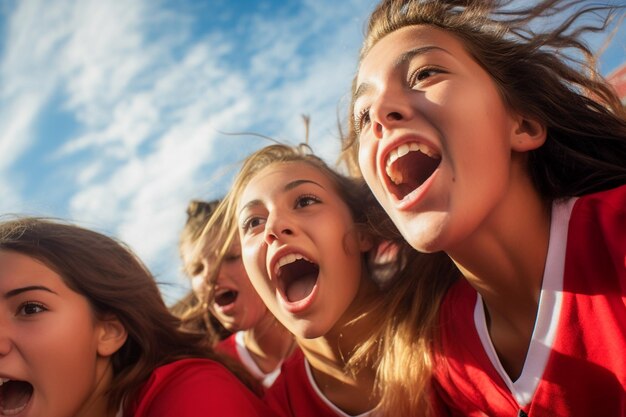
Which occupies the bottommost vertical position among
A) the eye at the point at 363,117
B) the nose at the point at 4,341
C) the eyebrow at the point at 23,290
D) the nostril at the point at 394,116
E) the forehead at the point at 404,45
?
the nose at the point at 4,341

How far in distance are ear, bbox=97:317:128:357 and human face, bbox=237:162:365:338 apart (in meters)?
0.72

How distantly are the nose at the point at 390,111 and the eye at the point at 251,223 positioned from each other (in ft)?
2.89

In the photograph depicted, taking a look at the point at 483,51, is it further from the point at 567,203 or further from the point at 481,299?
the point at 481,299

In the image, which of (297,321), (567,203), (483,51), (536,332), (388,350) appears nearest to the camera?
(536,332)

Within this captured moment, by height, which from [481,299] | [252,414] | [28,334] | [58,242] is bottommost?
[252,414]

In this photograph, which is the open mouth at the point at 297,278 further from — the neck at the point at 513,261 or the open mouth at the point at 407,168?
the neck at the point at 513,261

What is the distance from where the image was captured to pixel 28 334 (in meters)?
2.29

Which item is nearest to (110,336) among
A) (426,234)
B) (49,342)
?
(49,342)

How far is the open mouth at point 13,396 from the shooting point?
231 centimetres

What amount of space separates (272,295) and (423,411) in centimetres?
81

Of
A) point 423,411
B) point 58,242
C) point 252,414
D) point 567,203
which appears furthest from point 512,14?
point 58,242

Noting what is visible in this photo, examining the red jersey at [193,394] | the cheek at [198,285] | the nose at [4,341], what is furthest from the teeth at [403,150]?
the cheek at [198,285]

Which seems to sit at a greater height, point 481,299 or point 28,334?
point 28,334

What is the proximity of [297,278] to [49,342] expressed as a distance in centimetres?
110
